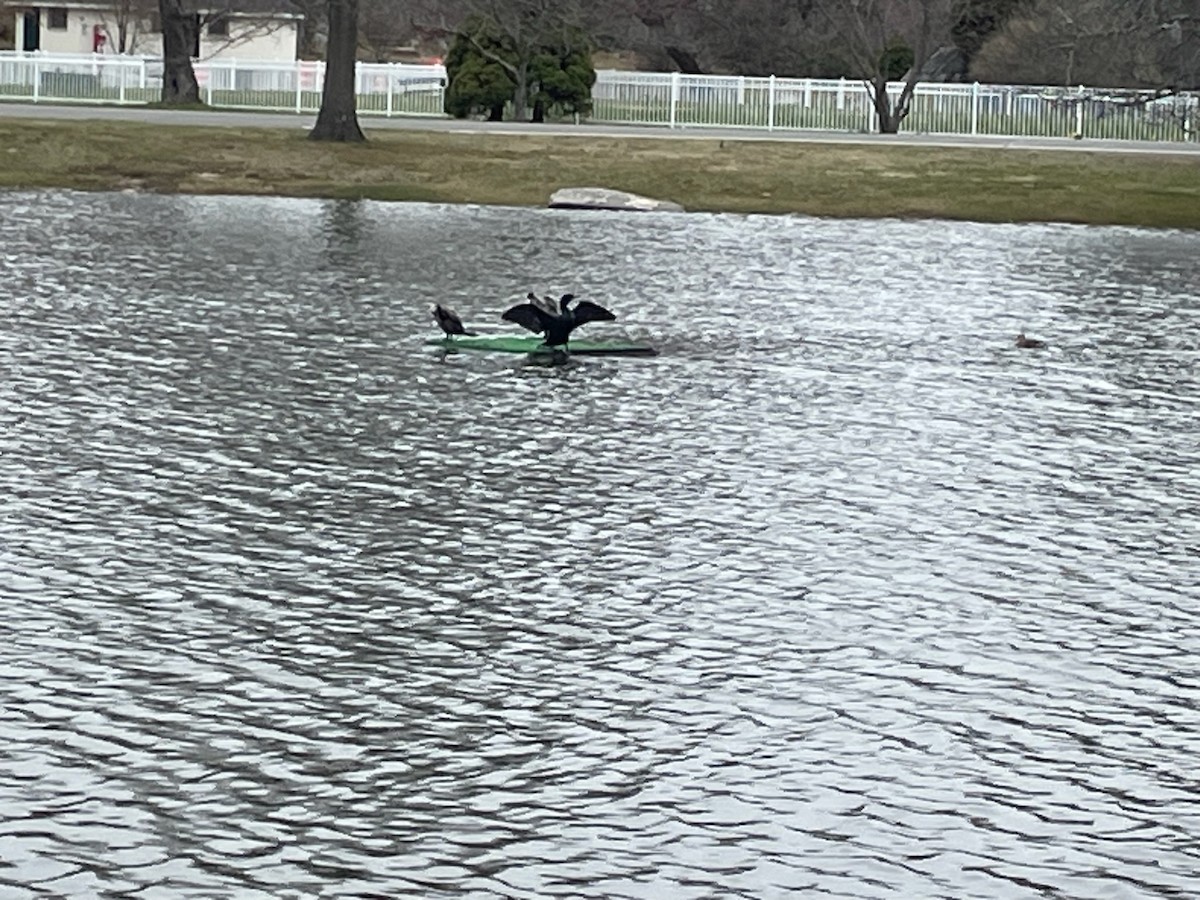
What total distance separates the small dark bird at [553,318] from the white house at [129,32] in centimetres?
5511

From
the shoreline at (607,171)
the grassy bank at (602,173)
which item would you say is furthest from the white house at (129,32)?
the grassy bank at (602,173)

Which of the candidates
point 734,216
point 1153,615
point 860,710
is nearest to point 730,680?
point 860,710

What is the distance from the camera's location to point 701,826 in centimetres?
860

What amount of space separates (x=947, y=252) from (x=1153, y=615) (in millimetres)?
22336

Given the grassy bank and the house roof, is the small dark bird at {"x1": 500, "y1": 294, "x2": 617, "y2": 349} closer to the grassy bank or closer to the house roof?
the grassy bank

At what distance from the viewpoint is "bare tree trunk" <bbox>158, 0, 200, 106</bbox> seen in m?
56.5

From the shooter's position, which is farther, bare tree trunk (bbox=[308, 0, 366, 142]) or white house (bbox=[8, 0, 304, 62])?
white house (bbox=[8, 0, 304, 62])

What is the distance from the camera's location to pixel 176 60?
57.2 metres

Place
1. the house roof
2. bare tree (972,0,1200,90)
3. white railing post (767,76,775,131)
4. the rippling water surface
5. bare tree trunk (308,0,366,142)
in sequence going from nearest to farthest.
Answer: the rippling water surface < bare tree (972,0,1200,90) < bare tree trunk (308,0,366,142) < white railing post (767,76,775,131) < the house roof

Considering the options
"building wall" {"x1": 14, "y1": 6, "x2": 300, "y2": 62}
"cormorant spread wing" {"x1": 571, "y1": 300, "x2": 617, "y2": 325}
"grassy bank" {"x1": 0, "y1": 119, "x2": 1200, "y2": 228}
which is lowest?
"cormorant spread wing" {"x1": 571, "y1": 300, "x2": 617, "y2": 325}

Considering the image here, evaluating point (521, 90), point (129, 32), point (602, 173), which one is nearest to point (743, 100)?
point (521, 90)

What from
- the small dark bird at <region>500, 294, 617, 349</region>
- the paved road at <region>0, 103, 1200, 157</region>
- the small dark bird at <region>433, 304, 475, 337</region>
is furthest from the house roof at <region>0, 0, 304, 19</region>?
the small dark bird at <region>500, 294, 617, 349</region>

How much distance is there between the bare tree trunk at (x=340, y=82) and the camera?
45.2m

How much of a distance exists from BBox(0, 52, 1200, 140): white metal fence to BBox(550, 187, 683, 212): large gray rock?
16655mm
